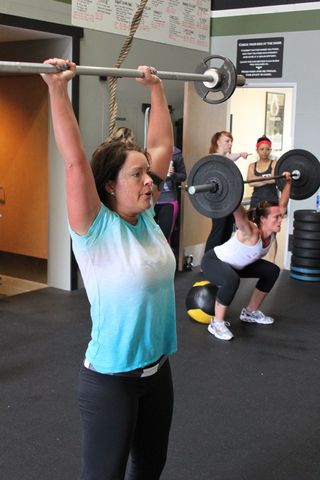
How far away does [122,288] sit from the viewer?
110 cm

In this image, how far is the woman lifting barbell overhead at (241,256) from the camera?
291 centimetres

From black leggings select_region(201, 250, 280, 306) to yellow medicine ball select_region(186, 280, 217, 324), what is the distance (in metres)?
0.09

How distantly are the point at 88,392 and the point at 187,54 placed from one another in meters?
3.69

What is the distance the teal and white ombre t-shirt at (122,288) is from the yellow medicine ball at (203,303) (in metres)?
1.95

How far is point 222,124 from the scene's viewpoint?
4.80m

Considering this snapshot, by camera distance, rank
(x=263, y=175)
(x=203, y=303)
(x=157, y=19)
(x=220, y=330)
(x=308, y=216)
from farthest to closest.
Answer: (x=263, y=175) → (x=308, y=216) → (x=157, y=19) → (x=203, y=303) → (x=220, y=330)

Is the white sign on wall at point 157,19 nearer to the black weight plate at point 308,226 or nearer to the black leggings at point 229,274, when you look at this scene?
the black weight plate at point 308,226

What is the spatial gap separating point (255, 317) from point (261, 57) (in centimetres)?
227

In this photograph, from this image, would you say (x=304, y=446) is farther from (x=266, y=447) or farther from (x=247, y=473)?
(x=247, y=473)

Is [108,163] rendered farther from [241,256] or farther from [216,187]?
[241,256]

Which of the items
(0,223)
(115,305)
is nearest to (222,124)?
(0,223)

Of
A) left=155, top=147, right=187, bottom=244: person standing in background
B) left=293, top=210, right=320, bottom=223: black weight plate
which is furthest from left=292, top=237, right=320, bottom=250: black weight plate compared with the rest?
left=155, top=147, right=187, bottom=244: person standing in background

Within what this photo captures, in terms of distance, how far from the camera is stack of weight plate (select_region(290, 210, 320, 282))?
4223mm

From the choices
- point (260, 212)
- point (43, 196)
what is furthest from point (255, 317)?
point (43, 196)
